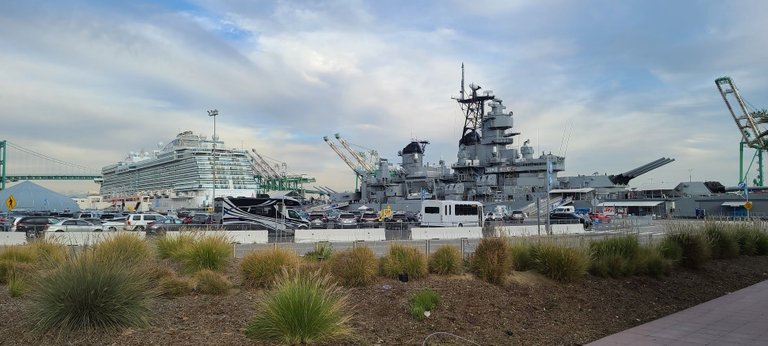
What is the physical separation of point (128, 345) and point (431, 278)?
5.67 meters

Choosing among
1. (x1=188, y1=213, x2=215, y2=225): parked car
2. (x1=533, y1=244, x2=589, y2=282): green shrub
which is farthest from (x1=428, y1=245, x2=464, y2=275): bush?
(x1=188, y1=213, x2=215, y2=225): parked car

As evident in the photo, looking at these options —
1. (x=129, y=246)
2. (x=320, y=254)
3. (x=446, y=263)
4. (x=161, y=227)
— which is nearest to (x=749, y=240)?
(x=446, y=263)

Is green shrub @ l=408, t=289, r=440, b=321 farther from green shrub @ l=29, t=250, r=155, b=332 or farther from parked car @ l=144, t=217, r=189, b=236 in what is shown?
parked car @ l=144, t=217, r=189, b=236

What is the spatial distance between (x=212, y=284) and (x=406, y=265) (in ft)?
11.4

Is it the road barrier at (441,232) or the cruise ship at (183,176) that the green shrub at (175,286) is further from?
the cruise ship at (183,176)

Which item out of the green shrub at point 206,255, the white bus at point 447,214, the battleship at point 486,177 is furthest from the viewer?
the battleship at point 486,177

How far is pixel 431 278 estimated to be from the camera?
1065cm

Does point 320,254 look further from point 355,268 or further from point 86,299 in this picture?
point 86,299

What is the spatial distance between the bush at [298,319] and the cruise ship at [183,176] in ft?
332

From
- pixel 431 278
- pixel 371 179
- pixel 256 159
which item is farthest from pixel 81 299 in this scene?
pixel 256 159

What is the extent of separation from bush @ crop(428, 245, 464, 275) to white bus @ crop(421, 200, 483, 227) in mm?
28813

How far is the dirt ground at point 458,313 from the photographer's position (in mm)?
6848

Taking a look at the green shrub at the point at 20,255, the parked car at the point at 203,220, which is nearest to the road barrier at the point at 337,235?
the parked car at the point at 203,220

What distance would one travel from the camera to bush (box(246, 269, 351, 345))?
643cm
